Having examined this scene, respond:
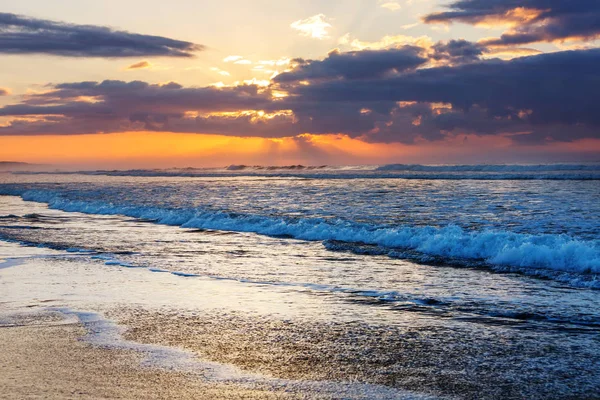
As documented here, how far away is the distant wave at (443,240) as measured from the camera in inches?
540

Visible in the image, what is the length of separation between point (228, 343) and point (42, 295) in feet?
15.8

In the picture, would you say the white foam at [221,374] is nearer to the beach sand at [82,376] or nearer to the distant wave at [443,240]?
the beach sand at [82,376]

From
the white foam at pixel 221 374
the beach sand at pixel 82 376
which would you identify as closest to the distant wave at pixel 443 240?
the white foam at pixel 221 374

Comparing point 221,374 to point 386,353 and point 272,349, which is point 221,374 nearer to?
point 272,349

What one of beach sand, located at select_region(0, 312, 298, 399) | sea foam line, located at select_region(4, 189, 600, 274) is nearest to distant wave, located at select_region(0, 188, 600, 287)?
sea foam line, located at select_region(4, 189, 600, 274)

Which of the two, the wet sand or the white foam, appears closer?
the white foam

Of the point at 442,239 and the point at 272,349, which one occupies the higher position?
the point at 442,239

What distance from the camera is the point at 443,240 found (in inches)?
650

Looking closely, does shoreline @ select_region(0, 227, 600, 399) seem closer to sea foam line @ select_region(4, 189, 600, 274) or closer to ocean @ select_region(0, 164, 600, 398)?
ocean @ select_region(0, 164, 600, 398)

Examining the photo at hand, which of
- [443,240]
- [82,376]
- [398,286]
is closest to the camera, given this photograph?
[82,376]

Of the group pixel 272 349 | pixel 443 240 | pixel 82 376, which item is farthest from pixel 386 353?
pixel 443 240

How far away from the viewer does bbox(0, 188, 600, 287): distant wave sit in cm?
1373

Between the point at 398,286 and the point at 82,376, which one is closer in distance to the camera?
the point at 82,376

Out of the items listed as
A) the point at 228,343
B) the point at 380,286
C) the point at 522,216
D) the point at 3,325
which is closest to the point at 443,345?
the point at 228,343
